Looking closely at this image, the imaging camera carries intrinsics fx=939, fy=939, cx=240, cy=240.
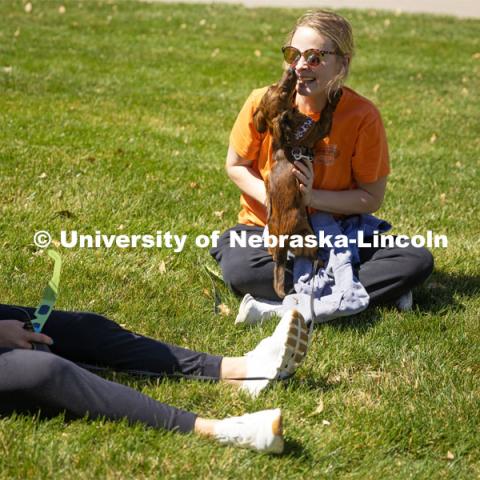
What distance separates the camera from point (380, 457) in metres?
3.31

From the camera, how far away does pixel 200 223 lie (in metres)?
5.75

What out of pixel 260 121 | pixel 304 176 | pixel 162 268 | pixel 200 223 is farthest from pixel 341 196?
pixel 200 223

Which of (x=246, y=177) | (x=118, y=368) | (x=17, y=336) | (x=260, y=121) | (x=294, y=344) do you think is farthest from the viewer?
(x=246, y=177)

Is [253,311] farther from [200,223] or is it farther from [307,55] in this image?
[200,223]

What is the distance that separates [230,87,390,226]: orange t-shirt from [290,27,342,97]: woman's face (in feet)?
0.54

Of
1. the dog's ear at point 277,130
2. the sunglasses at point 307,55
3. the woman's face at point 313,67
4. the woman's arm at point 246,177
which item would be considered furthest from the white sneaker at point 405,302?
the sunglasses at point 307,55

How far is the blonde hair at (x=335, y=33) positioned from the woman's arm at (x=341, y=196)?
0.42 m

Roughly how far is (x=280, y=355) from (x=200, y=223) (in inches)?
88.0

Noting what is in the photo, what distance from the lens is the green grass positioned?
3232 mm

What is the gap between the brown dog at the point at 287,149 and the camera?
433 cm

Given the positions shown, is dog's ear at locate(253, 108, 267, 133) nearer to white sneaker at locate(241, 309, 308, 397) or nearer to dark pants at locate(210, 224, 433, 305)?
dark pants at locate(210, 224, 433, 305)

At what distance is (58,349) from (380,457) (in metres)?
1.30

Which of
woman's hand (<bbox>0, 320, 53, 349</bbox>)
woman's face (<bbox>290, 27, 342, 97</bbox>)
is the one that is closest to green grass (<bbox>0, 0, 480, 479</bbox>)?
woman's hand (<bbox>0, 320, 53, 349</bbox>)

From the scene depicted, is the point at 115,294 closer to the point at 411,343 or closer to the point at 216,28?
the point at 411,343
